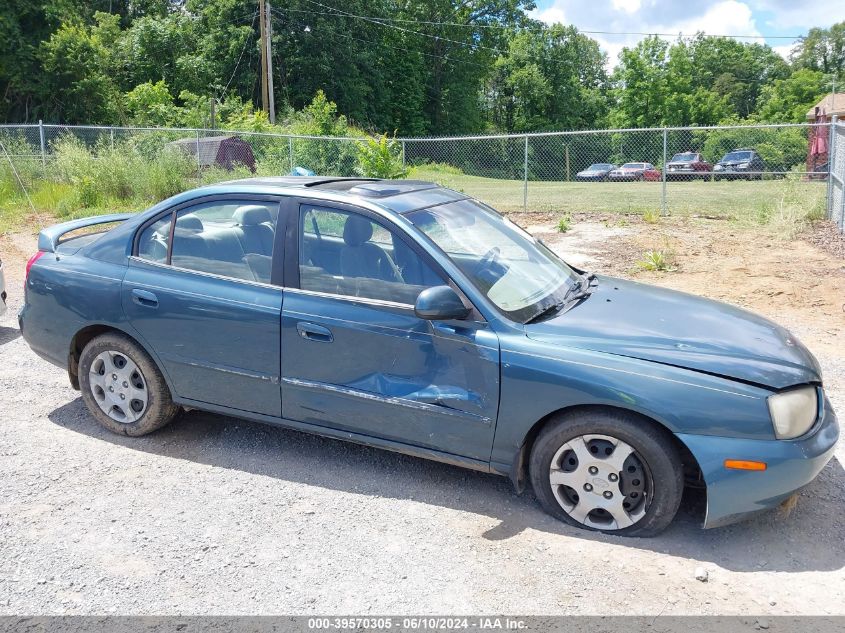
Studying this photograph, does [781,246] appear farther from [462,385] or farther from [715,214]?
[462,385]

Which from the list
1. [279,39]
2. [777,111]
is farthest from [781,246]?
[777,111]

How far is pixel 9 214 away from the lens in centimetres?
1480

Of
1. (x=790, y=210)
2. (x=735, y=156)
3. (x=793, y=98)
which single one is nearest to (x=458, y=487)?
(x=790, y=210)

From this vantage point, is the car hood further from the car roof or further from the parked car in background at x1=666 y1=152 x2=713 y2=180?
the parked car in background at x1=666 y1=152 x2=713 y2=180

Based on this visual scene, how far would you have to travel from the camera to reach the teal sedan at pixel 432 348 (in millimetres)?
3338

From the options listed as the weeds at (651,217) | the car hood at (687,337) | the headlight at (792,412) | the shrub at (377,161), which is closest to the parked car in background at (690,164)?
the weeds at (651,217)

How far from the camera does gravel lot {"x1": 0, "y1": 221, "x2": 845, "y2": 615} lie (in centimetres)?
309

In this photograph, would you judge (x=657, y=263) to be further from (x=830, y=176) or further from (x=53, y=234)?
(x=53, y=234)

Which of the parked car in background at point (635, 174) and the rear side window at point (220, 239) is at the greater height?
the parked car in background at point (635, 174)

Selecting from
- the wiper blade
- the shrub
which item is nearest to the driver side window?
the wiper blade

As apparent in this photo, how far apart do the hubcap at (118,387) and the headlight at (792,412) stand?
3.49 metres

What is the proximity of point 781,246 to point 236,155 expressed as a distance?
12.4 meters

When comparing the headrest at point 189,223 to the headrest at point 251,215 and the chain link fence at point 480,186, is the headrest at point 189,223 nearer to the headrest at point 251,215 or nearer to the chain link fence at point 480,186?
the headrest at point 251,215

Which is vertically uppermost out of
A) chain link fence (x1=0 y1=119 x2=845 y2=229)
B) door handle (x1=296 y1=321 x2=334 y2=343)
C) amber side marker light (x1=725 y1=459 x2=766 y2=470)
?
chain link fence (x1=0 y1=119 x2=845 y2=229)
